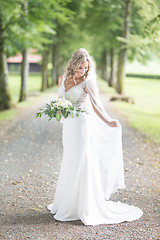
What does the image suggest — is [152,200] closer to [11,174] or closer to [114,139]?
[114,139]

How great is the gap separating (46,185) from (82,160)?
197 cm

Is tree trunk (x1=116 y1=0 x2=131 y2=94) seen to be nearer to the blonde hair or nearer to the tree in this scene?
the tree

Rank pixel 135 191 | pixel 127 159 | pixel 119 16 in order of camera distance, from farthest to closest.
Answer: pixel 119 16 → pixel 127 159 → pixel 135 191

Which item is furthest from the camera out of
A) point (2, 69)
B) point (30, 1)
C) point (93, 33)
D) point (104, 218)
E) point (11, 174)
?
point (93, 33)

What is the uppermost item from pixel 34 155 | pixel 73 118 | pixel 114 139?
pixel 73 118

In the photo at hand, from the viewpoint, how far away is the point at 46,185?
6.64 m

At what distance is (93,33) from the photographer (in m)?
27.1

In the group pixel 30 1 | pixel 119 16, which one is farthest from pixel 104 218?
pixel 119 16

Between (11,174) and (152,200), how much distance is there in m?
3.22

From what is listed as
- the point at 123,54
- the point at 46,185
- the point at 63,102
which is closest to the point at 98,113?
the point at 63,102

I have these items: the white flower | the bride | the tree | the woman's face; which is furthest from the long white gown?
the tree

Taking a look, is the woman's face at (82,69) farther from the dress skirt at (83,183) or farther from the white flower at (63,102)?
the dress skirt at (83,183)

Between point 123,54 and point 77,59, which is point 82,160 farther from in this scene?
point 123,54

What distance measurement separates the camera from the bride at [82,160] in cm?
492
